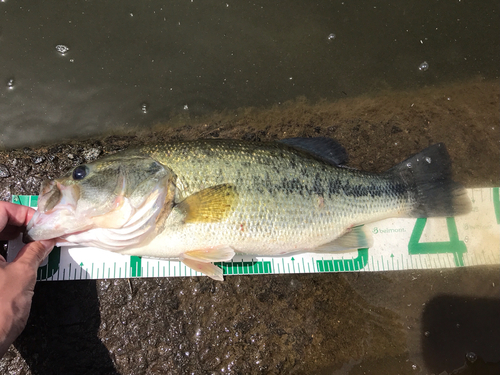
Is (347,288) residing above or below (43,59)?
below

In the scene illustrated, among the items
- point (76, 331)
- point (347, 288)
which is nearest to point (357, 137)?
point (347, 288)

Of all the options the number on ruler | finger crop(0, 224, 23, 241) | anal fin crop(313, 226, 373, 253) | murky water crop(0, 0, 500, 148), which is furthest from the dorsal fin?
finger crop(0, 224, 23, 241)

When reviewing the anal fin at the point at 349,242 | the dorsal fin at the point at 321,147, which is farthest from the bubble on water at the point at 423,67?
the anal fin at the point at 349,242

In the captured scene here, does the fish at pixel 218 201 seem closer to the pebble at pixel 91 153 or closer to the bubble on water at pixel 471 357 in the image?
the pebble at pixel 91 153

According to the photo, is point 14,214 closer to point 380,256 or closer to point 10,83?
point 10,83

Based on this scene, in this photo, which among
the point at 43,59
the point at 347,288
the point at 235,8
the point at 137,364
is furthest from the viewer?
the point at 235,8

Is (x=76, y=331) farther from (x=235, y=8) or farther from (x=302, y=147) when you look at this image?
(x=235, y=8)

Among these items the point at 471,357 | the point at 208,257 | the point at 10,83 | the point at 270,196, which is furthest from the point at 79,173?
the point at 471,357
